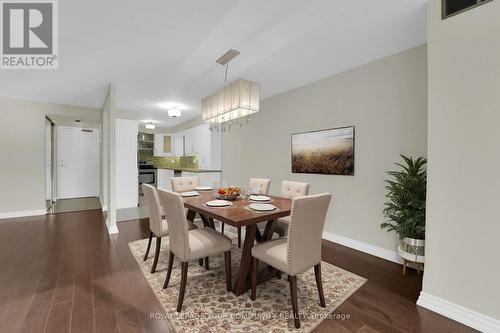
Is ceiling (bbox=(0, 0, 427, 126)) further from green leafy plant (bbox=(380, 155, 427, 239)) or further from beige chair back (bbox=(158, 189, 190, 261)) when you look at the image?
beige chair back (bbox=(158, 189, 190, 261))

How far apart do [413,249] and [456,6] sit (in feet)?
7.09

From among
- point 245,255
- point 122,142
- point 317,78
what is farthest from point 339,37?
point 122,142

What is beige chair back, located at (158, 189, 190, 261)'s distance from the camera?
1795mm

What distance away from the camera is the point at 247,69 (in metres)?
3.15

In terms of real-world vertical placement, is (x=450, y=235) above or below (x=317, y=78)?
below

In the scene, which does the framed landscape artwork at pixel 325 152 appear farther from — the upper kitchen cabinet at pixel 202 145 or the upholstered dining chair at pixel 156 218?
the upper kitchen cabinet at pixel 202 145

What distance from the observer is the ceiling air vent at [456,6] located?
166 cm

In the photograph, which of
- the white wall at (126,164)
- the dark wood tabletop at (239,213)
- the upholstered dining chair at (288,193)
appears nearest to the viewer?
the dark wood tabletop at (239,213)

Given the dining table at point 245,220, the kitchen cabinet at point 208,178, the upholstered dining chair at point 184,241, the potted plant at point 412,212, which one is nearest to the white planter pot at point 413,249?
the potted plant at point 412,212

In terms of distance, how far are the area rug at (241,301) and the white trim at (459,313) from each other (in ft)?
1.71

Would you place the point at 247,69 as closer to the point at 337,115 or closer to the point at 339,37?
the point at 339,37

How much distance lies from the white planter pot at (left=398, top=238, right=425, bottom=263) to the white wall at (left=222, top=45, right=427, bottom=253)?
43 cm

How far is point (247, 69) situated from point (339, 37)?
4.18 ft

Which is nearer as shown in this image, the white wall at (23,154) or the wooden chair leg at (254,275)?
the wooden chair leg at (254,275)
